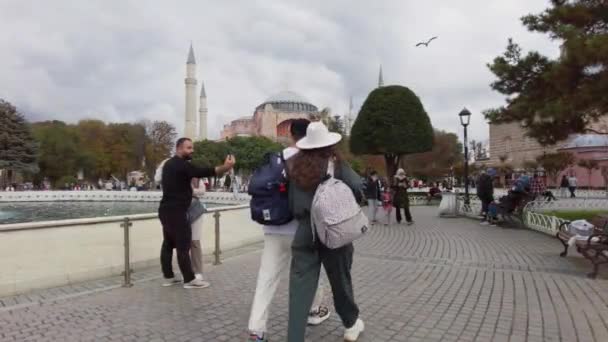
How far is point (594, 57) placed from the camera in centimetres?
865

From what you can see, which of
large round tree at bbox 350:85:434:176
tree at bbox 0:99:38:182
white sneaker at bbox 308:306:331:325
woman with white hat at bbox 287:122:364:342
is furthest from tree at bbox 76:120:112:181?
woman with white hat at bbox 287:122:364:342

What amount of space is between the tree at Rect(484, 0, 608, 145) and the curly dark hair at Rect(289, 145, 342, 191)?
294 inches

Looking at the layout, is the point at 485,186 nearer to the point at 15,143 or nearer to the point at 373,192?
the point at 373,192

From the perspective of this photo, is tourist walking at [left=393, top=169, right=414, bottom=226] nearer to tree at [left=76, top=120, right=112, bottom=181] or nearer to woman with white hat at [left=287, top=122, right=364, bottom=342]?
woman with white hat at [left=287, top=122, right=364, bottom=342]

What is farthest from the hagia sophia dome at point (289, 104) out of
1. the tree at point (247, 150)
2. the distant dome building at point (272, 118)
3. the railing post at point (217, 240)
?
the railing post at point (217, 240)

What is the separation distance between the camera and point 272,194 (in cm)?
359

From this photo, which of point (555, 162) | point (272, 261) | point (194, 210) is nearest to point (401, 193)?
point (555, 162)

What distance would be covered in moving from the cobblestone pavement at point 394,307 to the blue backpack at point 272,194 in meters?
1.21

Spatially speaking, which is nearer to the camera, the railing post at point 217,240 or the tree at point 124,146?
the railing post at point 217,240

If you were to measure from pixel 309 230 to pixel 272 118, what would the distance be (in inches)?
4190

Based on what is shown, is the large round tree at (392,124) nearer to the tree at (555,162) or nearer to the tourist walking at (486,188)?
the tree at (555,162)

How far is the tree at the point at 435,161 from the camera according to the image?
161 ft

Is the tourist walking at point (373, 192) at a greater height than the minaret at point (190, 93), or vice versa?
the minaret at point (190, 93)

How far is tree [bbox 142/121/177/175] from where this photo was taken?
63688mm
